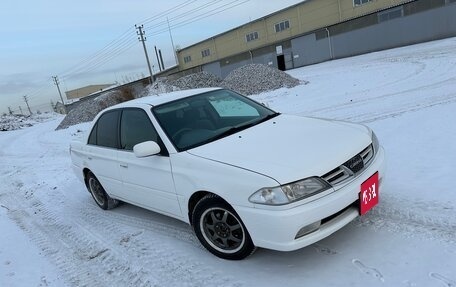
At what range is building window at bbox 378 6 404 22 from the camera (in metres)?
31.6

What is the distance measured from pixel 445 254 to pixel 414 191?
4.25 feet

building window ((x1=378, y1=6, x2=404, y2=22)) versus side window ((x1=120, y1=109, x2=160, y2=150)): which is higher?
building window ((x1=378, y1=6, x2=404, y2=22))

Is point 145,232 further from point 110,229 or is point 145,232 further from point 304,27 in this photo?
point 304,27

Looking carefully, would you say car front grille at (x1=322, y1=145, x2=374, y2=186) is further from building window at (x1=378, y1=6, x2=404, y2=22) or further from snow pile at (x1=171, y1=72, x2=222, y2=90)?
building window at (x1=378, y1=6, x2=404, y2=22)

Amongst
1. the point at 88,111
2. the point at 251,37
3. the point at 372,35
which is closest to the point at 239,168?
the point at 88,111

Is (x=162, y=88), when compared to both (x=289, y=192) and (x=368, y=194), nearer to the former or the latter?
(x=368, y=194)

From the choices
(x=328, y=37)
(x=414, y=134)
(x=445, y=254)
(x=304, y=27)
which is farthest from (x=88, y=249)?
(x=304, y=27)

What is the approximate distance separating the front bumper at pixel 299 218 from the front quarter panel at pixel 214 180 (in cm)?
15

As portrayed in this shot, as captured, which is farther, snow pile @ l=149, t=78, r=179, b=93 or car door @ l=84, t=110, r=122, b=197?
snow pile @ l=149, t=78, r=179, b=93

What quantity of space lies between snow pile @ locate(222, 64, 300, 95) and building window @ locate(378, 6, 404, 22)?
16.6 meters

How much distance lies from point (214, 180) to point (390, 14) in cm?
3374

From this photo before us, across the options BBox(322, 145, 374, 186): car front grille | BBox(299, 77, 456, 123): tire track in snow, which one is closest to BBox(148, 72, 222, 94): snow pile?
BBox(299, 77, 456, 123): tire track in snow

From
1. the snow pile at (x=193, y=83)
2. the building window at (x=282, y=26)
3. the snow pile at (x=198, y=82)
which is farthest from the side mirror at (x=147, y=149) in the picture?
the building window at (x=282, y=26)

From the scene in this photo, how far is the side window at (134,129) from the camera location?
439 centimetres
